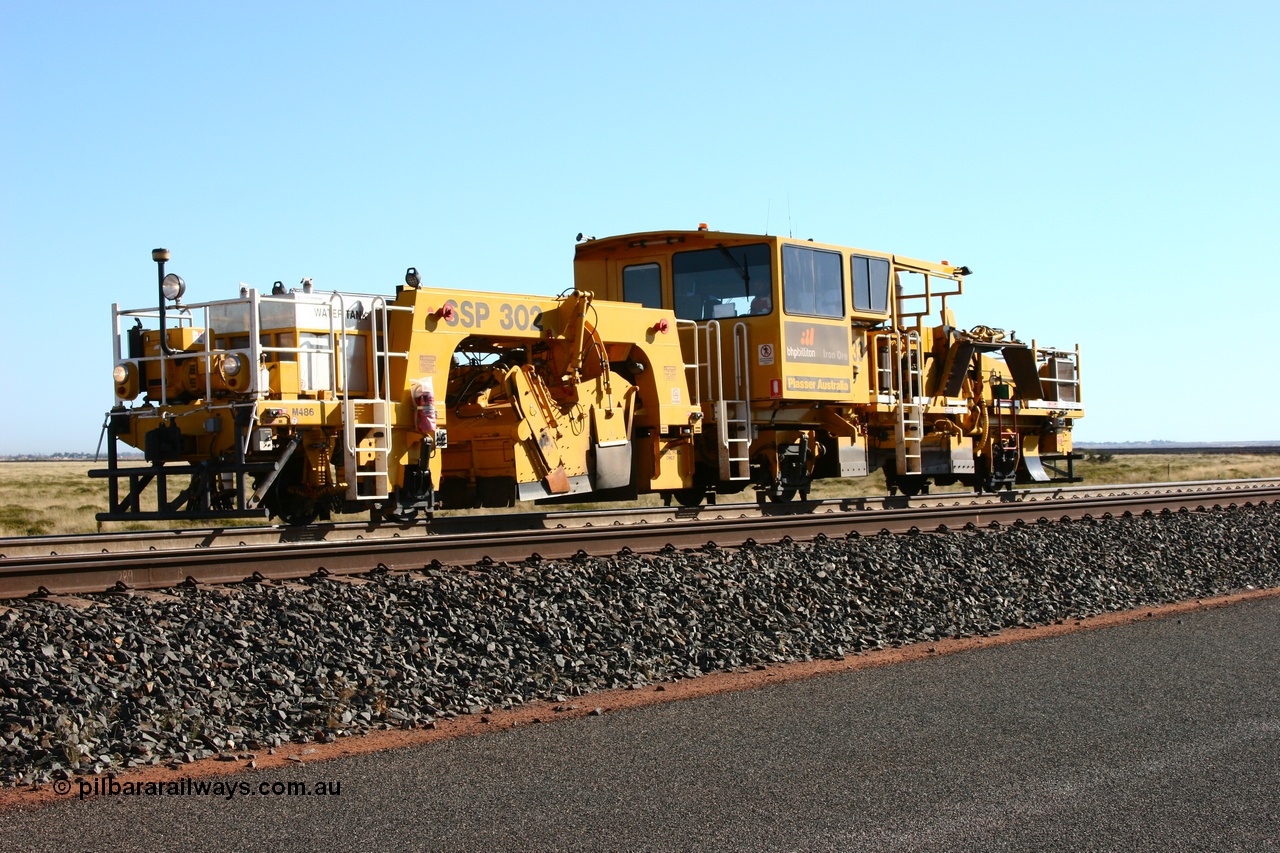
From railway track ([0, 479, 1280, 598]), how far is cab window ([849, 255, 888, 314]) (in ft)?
7.77

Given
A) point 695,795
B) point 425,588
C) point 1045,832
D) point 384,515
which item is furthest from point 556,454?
point 1045,832

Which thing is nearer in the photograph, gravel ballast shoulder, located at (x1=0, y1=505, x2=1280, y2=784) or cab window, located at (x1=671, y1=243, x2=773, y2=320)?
gravel ballast shoulder, located at (x1=0, y1=505, x2=1280, y2=784)

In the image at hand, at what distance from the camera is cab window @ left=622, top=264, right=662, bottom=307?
48.0 ft

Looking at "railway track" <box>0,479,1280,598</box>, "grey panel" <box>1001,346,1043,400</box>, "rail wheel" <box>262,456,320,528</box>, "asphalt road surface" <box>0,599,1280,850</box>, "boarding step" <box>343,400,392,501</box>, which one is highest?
"grey panel" <box>1001,346,1043,400</box>

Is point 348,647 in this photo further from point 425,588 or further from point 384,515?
point 384,515

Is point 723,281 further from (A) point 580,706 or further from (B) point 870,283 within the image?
A: (A) point 580,706

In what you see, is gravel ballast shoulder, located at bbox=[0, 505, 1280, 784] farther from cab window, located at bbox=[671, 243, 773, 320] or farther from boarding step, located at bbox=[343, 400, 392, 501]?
cab window, located at bbox=[671, 243, 773, 320]

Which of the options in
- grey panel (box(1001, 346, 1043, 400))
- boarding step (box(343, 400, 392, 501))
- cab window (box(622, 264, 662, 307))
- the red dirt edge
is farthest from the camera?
grey panel (box(1001, 346, 1043, 400))

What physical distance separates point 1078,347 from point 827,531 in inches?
397

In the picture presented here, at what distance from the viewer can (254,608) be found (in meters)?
7.57

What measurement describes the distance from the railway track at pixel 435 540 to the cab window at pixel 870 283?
2369 mm

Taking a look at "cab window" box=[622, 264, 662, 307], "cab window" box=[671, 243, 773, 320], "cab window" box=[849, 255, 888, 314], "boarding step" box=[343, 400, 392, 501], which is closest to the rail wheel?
"boarding step" box=[343, 400, 392, 501]

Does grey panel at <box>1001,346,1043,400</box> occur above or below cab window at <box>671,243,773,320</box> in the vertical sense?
below

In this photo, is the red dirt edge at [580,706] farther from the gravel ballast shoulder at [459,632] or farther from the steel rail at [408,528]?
the steel rail at [408,528]
